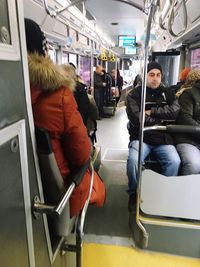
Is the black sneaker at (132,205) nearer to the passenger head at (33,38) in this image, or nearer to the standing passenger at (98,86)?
the passenger head at (33,38)

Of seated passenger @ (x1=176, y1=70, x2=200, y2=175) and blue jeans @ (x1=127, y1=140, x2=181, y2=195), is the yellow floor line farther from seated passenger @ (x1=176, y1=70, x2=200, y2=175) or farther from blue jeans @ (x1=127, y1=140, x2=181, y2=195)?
seated passenger @ (x1=176, y1=70, x2=200, y2=175)

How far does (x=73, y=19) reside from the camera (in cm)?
524

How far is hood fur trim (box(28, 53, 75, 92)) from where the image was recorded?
3.52 feet

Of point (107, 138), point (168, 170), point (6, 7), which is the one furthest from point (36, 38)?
point (107, 138)

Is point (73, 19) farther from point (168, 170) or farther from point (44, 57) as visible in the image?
point (44, 57)

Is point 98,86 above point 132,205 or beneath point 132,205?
above

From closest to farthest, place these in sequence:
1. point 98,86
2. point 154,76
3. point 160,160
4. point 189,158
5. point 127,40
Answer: point 189,158
point 160,160
point 154,76
point 98,86
point 127,40

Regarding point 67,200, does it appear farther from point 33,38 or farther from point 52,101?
point 33,38

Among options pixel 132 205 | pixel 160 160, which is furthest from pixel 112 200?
pixel 160 160

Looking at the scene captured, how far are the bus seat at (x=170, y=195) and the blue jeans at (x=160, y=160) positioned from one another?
0.20 metres

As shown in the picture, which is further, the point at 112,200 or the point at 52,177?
the point at 112,200

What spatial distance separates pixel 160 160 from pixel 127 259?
91 centimetres

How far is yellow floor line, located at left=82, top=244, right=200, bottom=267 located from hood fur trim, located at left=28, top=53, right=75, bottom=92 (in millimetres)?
1552

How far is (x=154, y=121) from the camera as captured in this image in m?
2.53
